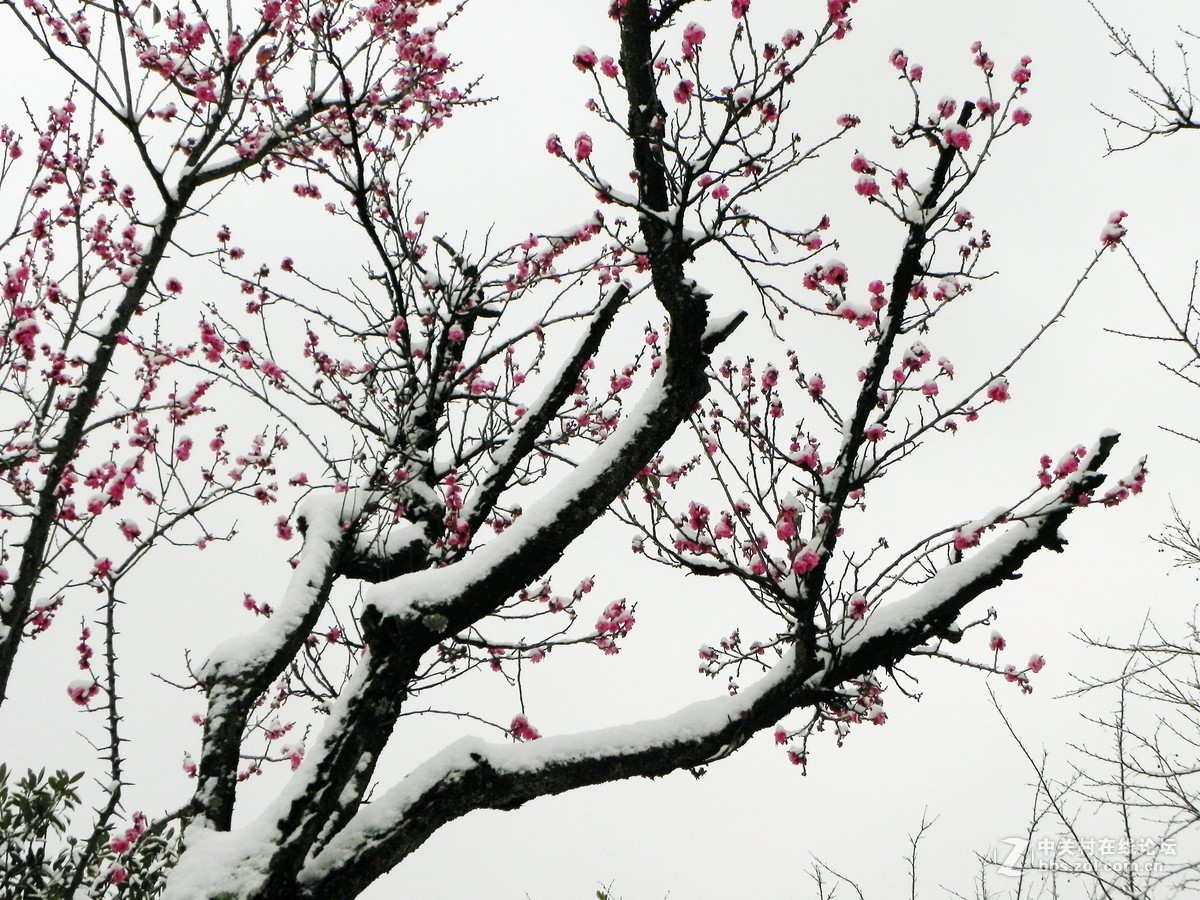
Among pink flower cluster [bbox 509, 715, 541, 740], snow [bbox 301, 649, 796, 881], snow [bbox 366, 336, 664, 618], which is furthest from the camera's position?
pink flower cluster [bbox 509, 715, 541, 740]

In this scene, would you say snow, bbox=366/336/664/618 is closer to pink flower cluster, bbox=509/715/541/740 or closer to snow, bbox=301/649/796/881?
snow, bbox=301/649/796/881

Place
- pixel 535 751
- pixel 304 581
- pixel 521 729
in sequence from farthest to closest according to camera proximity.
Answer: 1. pixel 521 729
2. pixel 304 581
3. pixel 535 751

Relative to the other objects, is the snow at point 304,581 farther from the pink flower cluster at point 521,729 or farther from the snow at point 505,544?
the pink flower cluster at point 521,729

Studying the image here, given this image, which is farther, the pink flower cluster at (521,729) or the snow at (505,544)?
the pink flower cluster at (521,729)

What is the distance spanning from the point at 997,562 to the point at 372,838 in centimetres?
305

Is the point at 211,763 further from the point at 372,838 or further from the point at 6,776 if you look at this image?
the point at 6,776

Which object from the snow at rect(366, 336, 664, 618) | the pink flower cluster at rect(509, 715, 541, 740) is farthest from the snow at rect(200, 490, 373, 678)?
the pink flower cluster at rect(509, 715, 541, 740)

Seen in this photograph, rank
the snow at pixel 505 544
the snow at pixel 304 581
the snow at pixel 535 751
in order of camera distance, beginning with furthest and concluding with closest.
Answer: the snow at pixel 304 581 < the snow at pixel 505 544 < the snow at pixel 535 751

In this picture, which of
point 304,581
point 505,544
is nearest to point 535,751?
point 505,544

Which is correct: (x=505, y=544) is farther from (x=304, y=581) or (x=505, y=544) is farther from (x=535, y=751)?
(x=304, y=581)

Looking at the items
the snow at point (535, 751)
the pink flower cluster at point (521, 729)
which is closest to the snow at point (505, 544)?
the snow at point (535, 751)

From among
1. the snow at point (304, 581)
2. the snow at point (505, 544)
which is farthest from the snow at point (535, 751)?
the snow at point (304, 581)

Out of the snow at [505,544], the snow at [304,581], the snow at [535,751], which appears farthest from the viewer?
the snow at [304,581]

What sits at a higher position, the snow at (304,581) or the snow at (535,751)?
the snow at (304,581)
